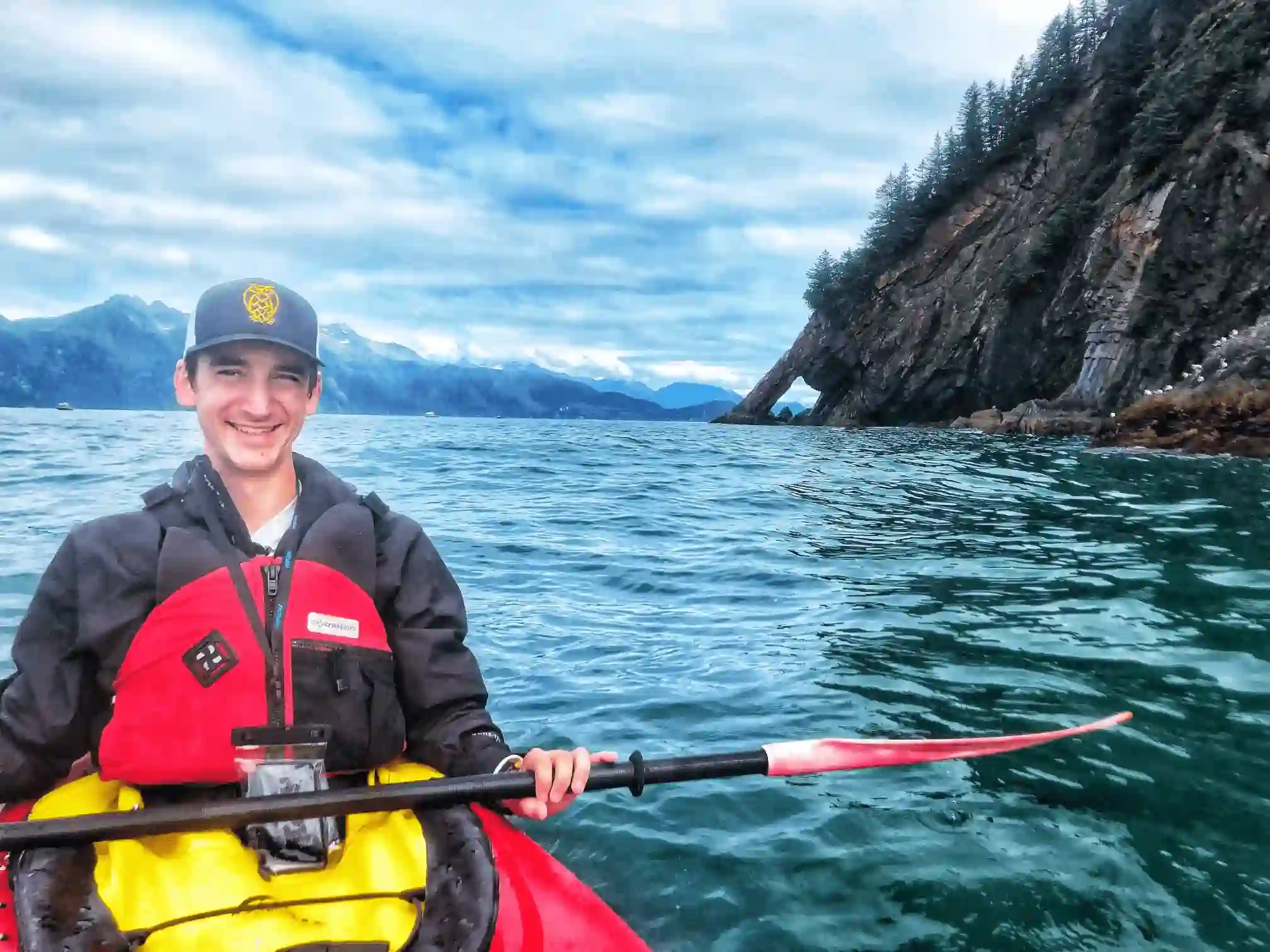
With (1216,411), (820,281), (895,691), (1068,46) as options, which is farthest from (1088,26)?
(895,691)

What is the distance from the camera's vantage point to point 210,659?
2695 mm

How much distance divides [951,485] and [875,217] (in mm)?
61433

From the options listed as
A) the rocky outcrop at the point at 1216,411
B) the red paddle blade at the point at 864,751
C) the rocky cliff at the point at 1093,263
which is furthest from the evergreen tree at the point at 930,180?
the red paddle blade at the point at 864,751

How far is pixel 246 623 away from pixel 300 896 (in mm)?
798

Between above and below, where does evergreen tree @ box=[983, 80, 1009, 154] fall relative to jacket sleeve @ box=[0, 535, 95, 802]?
above

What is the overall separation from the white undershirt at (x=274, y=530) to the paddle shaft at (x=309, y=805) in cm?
86

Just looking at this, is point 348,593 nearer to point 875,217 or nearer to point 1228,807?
point 1228,807

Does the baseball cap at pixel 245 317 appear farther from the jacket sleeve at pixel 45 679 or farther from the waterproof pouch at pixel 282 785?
the waterproof pouch at pixel 282 785

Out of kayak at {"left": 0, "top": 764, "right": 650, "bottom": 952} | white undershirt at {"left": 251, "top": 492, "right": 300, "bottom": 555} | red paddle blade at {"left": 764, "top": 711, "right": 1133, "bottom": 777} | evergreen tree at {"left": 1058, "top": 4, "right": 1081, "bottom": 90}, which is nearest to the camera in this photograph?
kayak at {"left": 0, "top": 764, "right": 650, "bottom": 952}

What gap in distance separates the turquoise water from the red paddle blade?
27.5 inches

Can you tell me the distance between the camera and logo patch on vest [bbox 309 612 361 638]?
280 centimetres

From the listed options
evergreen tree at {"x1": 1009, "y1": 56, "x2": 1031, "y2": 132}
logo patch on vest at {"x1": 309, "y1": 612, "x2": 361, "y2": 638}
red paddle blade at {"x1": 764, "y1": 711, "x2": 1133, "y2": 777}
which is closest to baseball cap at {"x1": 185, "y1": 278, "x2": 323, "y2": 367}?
logo patch on vest at {"x1": 309, "y1": 612, "x2": 361, "y2": 638}

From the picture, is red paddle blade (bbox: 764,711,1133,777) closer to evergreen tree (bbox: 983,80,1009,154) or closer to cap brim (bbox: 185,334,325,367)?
cap brim (bbox: 185,334,325,367)

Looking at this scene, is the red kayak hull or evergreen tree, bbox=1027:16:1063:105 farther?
evergreen tree, bbox=1027:16:1063:105
